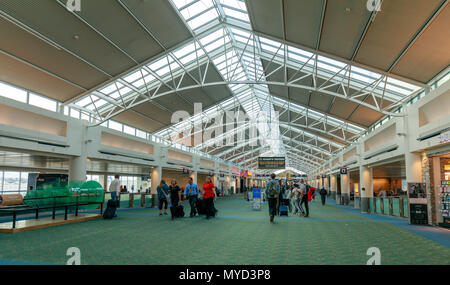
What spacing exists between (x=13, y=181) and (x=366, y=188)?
1225 inches

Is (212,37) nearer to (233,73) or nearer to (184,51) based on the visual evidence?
(184,51)

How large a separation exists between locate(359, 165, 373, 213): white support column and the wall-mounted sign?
6.33m

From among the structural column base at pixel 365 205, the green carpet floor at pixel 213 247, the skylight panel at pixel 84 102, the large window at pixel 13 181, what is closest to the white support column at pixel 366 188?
the structural column base at pixel 365 205

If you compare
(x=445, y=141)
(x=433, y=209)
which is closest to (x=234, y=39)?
(x=445, y=141)

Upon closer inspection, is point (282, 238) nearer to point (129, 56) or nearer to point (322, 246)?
point (322, 246)

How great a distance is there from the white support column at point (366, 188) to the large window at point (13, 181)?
28.8m

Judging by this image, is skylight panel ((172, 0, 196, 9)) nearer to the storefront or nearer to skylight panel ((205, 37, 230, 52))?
skylight panel ((205, 37, 230, 52))

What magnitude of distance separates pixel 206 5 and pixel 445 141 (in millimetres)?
10635

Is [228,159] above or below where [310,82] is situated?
below

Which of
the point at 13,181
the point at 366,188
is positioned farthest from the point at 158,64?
the point at 13,181

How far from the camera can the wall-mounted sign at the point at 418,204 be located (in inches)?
424

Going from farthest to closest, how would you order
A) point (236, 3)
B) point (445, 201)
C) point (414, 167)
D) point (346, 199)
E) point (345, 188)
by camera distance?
point (345, 188) → point (346, 199) → point (236, 3) → point (414, 167) → point (445, 201)

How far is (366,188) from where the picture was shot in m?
17.8

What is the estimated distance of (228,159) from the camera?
1750 inches
